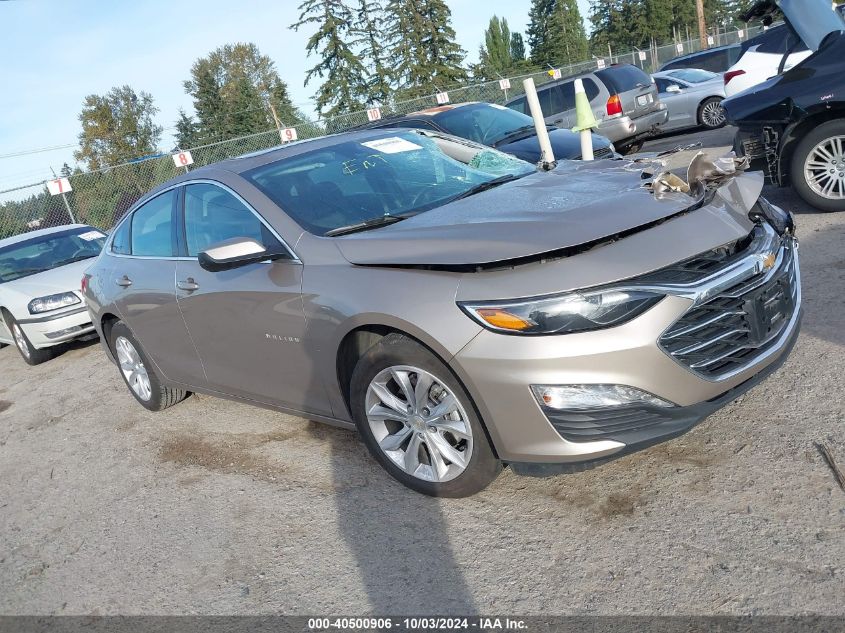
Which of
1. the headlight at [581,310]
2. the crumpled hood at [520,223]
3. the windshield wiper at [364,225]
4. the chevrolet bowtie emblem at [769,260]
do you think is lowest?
the chevrolet bowtie emblem at [769,260]

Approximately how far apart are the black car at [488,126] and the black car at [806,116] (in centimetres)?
200

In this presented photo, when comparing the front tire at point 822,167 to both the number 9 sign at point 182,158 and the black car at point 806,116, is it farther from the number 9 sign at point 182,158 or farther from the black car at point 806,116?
the number 9 sign at point 182,158

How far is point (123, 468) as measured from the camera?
4797 mm

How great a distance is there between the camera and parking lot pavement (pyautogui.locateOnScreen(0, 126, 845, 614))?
2.63 meters

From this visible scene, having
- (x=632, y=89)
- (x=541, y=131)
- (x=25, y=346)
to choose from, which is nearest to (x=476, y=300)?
(x=541, y=131)

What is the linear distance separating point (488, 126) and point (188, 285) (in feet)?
19.2

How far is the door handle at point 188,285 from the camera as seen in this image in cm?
436

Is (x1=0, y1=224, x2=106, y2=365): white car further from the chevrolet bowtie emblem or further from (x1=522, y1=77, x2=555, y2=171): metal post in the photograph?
the chevrolet bowtie emblem

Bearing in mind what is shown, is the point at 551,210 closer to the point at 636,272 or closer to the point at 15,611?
the point at 636,272

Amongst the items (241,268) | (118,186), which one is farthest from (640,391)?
(118,186)

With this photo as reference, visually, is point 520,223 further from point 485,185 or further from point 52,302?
point 52,302

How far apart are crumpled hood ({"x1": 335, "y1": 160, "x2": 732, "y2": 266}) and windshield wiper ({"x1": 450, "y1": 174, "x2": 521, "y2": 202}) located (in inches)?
4.3

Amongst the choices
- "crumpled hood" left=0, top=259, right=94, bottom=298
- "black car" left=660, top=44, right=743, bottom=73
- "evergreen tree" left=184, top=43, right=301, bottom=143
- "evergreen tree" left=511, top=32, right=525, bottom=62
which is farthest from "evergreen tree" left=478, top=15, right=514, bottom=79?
"crumpled hood" left=0, top=259, right=94, bottom=298

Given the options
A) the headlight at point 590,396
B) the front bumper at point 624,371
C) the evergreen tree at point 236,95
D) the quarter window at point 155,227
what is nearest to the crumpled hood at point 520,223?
the front bumper at point 624,371
